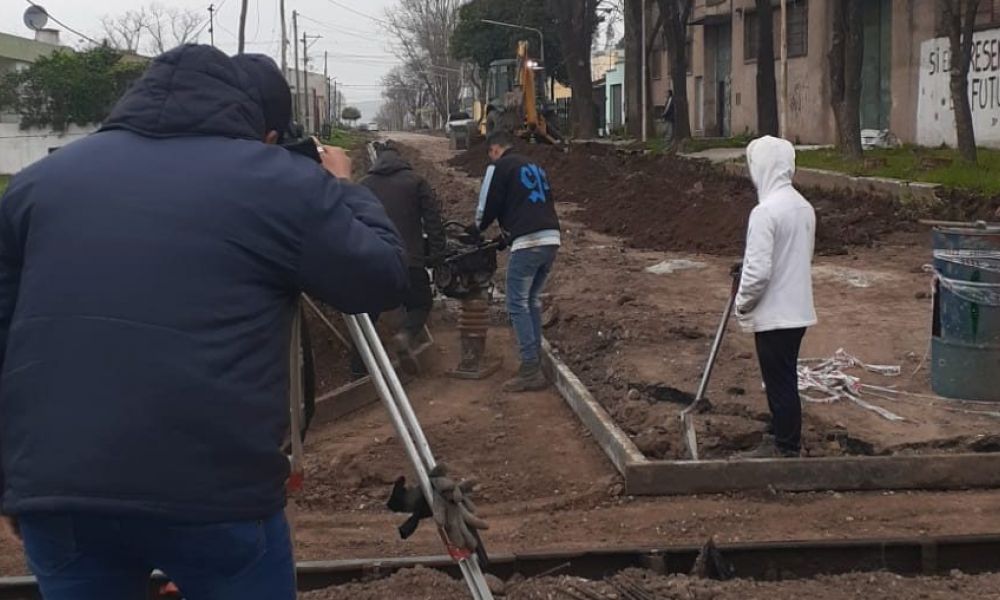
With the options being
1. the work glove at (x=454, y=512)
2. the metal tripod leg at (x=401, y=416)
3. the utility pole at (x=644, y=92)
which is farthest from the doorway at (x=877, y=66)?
the work glove at (x=454, y=512)

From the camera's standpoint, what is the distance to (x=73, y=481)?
7.95ft

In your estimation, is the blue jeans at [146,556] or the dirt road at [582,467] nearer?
the blue jeans at [146,556]

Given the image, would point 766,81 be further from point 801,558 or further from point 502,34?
point 502,34

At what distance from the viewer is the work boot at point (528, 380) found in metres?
9.72

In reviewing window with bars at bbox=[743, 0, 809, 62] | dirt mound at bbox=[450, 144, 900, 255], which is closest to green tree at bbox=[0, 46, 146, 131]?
dirt mound at bbox=[450, 144, 900, 255]

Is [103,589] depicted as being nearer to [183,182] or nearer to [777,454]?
[183,182]

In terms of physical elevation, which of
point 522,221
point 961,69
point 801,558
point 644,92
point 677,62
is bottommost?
point 801,558

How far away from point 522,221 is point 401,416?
5.85 meters

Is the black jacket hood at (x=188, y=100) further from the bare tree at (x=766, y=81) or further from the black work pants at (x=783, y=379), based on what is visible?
the bare tree at (x=766, y=81)

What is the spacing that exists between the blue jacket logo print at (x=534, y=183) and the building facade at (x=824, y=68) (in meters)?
19.7

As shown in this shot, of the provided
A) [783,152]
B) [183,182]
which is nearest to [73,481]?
[183,182]

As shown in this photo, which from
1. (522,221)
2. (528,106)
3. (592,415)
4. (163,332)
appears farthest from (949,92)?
(163,332)

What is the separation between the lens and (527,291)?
9.48 metres

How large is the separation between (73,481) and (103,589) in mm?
299
